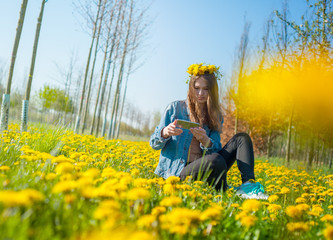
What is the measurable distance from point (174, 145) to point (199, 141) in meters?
0.35

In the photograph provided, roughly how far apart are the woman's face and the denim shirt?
0.83 ft

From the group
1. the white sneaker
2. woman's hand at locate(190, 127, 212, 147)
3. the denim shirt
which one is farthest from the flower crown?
the white sneaker

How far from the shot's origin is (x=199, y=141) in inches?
124

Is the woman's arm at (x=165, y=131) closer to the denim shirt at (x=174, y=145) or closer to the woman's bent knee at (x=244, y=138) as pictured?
the denim shirt at (x=174, y=145)

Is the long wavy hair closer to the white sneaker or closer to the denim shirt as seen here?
the denim shirt

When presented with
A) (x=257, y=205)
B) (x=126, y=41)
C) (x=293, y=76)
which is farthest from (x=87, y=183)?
(x=126, y=41)

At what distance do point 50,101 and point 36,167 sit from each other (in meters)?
26.7

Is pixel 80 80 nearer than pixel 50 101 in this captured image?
Yes

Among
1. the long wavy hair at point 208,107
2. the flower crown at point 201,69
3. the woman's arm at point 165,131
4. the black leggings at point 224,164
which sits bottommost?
the black leggings at point 224,164

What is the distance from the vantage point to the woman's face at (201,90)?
10.8 feet

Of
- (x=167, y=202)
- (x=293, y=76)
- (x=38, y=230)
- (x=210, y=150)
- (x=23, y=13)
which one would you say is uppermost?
(x=293, y=76)

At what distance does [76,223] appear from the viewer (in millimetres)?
1090

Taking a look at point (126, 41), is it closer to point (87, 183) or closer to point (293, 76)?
point (293, 76)

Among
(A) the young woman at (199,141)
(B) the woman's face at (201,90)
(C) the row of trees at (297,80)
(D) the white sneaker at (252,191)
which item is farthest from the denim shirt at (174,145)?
(C) the row of trees at (297,80)
